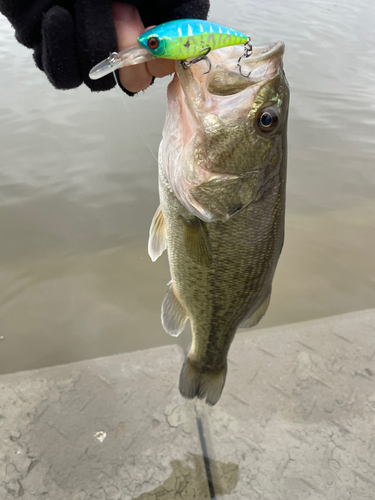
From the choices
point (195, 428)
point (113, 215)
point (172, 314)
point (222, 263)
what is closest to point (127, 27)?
point (222, 263)

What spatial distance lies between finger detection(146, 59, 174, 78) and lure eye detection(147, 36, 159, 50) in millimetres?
359

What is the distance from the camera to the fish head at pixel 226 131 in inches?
43.1

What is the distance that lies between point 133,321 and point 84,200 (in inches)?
69.2

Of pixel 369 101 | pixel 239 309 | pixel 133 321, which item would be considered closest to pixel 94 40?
pixel 239 309

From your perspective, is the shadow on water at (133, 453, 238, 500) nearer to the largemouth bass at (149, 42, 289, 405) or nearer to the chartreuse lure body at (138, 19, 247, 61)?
the largemouth bass at (149, 42, 289, 405)

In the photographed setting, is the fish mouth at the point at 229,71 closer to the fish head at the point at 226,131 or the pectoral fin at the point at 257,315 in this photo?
the fish head at the point at 226,131

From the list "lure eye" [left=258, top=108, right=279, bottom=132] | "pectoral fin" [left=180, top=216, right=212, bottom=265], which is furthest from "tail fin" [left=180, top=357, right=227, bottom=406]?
"lure eye" [left=258, top=108, right=279, bottom=132]

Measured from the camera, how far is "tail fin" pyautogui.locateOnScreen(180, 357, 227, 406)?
5.79 ft

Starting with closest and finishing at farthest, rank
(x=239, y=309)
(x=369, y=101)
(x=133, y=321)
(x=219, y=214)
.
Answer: (x=219, y=214)
(x=239, y=309)
(x=133, y=321)
(x=369, y=101)

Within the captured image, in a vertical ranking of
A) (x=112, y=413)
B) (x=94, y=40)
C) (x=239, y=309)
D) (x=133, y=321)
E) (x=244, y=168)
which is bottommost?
(x=133, y=321)

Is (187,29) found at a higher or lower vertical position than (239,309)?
higher

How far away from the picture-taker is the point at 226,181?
1.21 m

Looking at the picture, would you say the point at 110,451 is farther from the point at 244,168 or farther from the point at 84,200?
the point at 84,200

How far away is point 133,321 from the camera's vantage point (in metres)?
3.02
